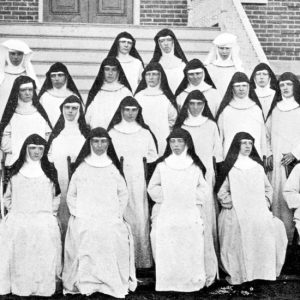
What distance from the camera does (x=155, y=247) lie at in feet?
23.4

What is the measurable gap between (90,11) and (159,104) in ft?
15.6

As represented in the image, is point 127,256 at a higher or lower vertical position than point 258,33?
lower

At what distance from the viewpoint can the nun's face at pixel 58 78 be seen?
26.6 ft

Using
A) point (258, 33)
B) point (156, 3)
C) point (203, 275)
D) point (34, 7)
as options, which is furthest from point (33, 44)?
point (203, 275)

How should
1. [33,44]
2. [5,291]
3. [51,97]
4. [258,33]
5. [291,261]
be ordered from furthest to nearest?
[258,33]
[33,44]
[51,97]
[291,261]
[5,291]

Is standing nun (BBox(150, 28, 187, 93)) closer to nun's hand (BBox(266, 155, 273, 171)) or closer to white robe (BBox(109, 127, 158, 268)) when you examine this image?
white robe (BBox(109, 127, 158, 268))

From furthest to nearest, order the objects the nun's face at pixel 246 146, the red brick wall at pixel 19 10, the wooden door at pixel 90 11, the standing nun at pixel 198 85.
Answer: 1. the wooden door at pixel 90 11
2. the red brick wall at pixel 19 10
3. the standing nun at pixel 198 85
4. the nun's face at pixel 246 146

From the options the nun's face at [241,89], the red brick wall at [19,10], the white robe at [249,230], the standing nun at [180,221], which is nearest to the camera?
the standing nun at [180,221]

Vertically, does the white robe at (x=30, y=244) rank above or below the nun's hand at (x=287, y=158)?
below

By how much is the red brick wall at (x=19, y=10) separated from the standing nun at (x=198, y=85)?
4692 mm

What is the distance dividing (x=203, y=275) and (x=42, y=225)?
158 centimetres

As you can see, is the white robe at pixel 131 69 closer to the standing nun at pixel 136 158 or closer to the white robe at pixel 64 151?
the standing nun at pixel 136 158

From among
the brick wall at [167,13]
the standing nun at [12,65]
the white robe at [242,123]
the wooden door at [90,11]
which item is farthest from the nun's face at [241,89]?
the wooden door at [90,11]

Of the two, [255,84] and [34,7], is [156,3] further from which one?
[255,84]
